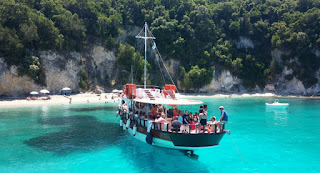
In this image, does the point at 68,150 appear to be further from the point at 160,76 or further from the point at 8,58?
the point at 160,76

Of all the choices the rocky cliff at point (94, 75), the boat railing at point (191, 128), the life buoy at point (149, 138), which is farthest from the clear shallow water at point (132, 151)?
the rocky cliff at point (94, 75)

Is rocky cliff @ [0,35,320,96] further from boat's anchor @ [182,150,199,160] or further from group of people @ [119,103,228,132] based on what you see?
boat's anchor @ [182,150,199,160]

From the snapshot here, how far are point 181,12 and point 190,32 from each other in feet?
28.4

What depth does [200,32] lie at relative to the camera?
65.8m

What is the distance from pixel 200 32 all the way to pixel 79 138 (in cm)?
5385

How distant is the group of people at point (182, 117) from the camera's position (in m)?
13.3

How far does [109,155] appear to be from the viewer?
14898mm

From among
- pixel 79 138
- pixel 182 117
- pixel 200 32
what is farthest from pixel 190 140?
pixel 200 32

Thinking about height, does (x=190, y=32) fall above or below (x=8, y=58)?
above

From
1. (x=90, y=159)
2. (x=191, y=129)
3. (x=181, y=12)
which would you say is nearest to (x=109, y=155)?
(x=90, y=159)

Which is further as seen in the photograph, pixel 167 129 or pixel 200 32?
pixel 200 32

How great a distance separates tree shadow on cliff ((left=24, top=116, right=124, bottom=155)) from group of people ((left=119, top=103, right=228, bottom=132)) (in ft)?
9.58

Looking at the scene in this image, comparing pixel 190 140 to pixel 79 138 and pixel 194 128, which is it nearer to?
pixel 194 128

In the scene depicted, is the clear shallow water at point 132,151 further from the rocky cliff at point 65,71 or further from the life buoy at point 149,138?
the rocky cliff at point 65,71
